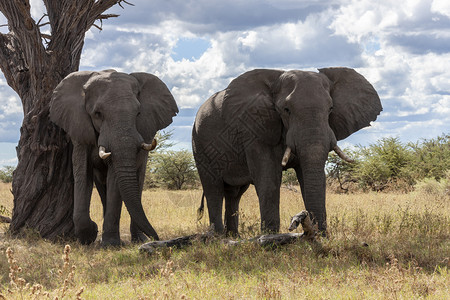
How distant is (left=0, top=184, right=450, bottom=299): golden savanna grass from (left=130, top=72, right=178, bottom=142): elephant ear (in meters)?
2.10

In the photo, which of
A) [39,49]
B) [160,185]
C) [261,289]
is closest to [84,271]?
[261,289]

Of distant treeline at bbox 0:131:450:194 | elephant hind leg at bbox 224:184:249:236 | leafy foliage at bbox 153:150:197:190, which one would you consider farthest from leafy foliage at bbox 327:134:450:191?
elephant hind leg at bbox 224:184:249:236

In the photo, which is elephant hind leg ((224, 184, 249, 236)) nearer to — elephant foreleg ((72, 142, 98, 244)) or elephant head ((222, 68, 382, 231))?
elephant head ((222, 68, 382, 231))

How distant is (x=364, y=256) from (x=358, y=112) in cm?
275

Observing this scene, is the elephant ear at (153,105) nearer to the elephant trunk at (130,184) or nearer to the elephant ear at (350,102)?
the elephant trunk at (130,184)

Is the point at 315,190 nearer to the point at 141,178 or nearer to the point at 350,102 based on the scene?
the point at 350,102

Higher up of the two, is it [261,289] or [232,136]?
[232,136]

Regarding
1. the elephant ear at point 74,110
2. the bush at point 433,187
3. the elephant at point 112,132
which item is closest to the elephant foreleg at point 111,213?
the elephant at point 112,132

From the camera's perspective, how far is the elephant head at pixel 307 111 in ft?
24.9

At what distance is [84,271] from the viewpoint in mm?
7309

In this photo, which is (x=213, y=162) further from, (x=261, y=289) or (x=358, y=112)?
(x=261, y=289)

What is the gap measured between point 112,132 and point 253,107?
7.57ft

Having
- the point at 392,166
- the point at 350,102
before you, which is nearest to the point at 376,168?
the point at 392,166

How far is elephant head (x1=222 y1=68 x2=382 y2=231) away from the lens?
24.9 feet
